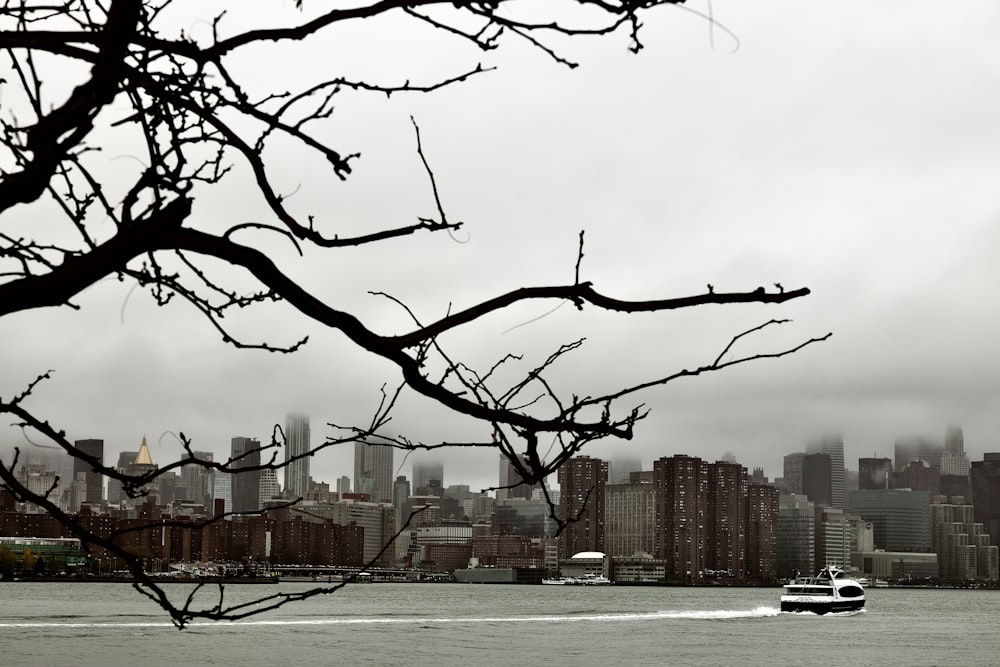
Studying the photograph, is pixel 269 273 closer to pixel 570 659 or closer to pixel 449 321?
pixel 449 321

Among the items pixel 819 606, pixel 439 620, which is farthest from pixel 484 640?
pixel 819 606

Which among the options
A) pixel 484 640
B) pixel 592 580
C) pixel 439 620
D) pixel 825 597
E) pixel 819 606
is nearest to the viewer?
pixel 484 640

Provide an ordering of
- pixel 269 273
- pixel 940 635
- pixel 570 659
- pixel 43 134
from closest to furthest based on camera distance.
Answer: pixel 43 134 → pixel 269 273 → pixel 570 659 → pixel 940 635

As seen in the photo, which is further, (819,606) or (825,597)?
(819,606)

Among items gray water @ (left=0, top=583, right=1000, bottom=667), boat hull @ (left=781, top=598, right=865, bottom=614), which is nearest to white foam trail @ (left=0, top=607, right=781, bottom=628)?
gray water @ (left=0, top=583, right=1000, bottom=667)

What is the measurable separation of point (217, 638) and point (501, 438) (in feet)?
177

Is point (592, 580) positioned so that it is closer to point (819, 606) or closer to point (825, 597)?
point (819, 606)

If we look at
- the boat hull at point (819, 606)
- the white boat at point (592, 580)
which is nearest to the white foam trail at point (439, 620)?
the boat hull at point (819, 606)

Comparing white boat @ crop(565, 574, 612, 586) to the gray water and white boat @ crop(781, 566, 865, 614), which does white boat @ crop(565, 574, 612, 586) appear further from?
the gray water

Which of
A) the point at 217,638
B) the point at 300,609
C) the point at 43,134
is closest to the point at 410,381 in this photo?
the point at 43,134

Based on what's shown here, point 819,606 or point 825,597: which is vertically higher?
point 825,597

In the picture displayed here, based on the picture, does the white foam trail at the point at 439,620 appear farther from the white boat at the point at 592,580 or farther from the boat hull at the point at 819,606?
the white boat at the point at 592,580

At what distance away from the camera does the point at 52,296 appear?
8.43ft

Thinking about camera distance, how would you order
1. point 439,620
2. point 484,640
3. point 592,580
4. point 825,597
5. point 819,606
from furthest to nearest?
point 592,580 < point 819,606 < point 825,597 < point 439,620 < point 484,640
